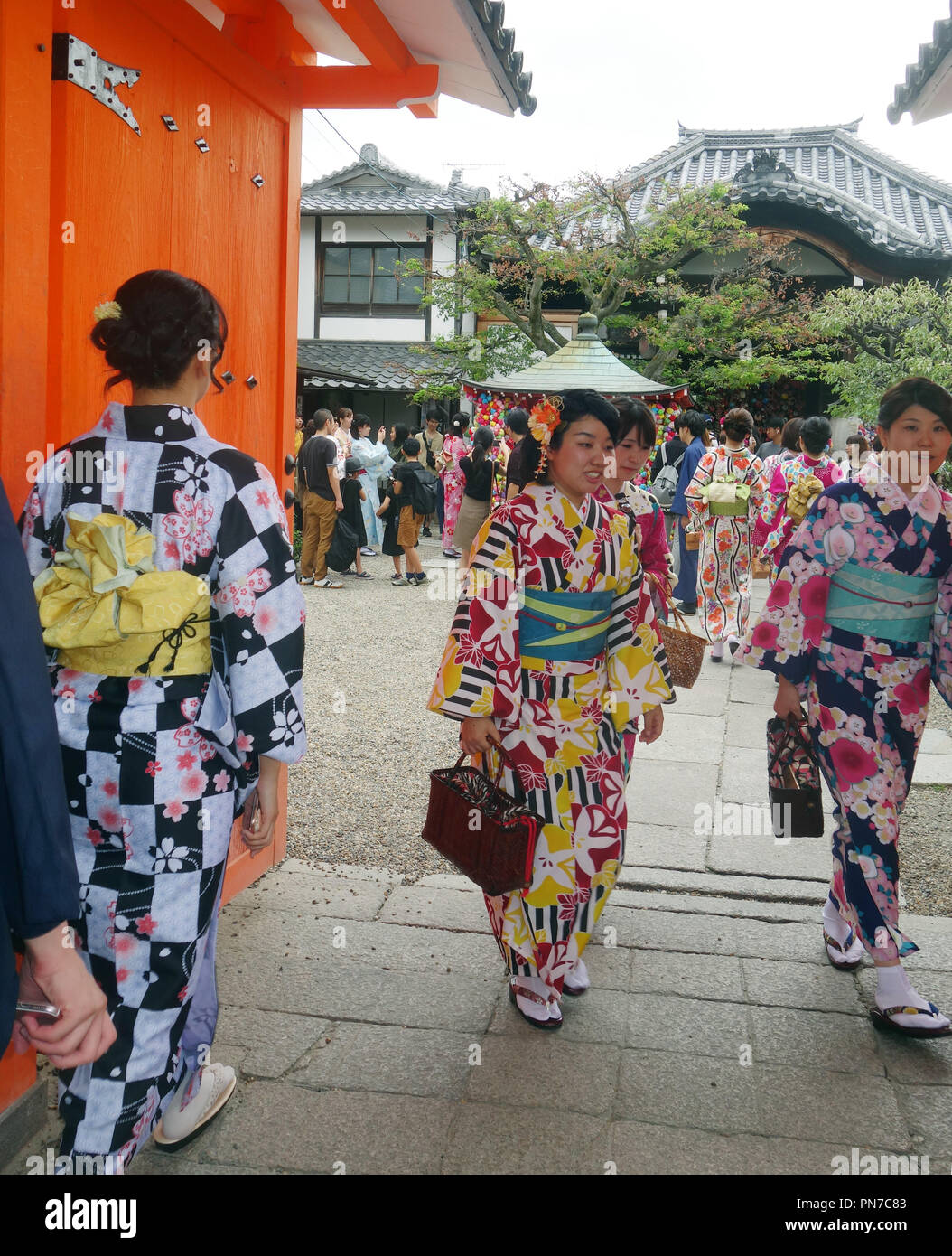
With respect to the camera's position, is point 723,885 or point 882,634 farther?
point 723,885

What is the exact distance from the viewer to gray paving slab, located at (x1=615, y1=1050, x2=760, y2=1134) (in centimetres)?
278

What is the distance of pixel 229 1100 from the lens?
2.79m

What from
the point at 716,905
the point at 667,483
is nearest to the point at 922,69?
the point at 716,905

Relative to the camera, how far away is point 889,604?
3.41m

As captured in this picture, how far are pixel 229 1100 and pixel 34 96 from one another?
254 cm

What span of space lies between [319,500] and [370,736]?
6.16m

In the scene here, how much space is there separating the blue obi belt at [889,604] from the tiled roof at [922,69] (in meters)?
1.91

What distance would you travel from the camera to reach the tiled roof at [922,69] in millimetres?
3816

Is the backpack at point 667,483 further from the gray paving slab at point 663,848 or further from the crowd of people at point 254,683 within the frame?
the crowd of people at point 254,683

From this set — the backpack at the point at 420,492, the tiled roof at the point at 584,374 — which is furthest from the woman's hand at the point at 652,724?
the backpack at the point at 420,492

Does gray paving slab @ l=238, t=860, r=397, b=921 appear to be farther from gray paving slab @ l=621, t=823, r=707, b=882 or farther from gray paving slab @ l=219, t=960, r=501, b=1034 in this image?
gray paving slab @ l=621, t=823, r=707, b=882

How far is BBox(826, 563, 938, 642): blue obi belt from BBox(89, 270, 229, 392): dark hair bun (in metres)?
2.21

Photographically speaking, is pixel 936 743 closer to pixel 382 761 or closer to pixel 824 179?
pixel 382 761

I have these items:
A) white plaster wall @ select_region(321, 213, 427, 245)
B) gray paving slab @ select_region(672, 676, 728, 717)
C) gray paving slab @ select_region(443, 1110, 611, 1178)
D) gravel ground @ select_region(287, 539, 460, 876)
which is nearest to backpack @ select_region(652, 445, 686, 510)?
gravel ground @ select_region(287, 539, 460, 876)
